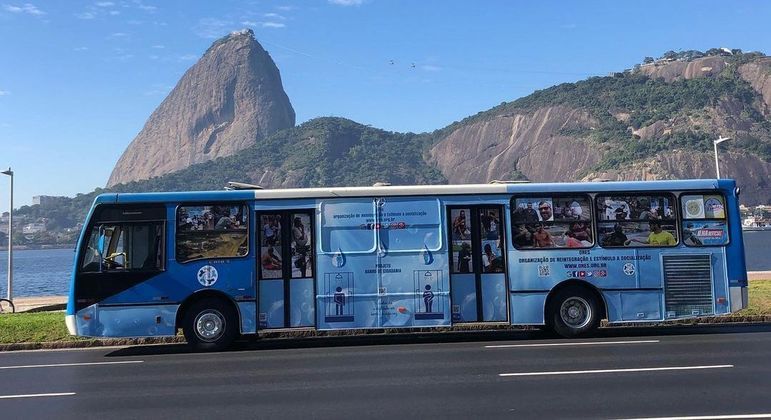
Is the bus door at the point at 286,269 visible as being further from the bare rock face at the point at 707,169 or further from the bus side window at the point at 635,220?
the bare rock face at the point at 707,169

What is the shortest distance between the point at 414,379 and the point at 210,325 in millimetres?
4757

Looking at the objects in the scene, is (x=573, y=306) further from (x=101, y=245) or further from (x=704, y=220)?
(x=101, y=245)

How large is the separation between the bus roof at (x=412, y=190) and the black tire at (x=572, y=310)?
1.88 meters

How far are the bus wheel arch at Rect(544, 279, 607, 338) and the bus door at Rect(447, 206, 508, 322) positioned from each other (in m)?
0.90

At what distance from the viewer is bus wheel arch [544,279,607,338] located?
41.0 ft

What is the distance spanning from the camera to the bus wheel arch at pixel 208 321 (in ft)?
39.6

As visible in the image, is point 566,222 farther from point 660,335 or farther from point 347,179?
point 347,179

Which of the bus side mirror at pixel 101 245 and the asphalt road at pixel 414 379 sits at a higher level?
the bus side mirror at pixel 101 245

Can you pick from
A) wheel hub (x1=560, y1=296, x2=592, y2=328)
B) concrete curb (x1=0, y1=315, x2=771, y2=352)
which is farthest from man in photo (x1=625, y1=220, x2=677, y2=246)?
concrete curb (x1=0, y1=315, x2=771, y2=352)

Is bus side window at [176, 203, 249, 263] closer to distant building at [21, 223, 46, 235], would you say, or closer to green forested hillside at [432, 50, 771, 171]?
green forested hillside at [432, 50, 771, 171]

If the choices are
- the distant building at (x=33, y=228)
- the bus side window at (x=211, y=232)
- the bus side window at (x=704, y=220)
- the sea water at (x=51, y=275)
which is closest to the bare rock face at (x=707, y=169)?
the sea water at (x=51, y=275)

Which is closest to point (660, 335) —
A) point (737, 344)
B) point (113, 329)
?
point (737, 344)

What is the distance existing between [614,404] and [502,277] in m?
5.38

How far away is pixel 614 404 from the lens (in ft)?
23.4
